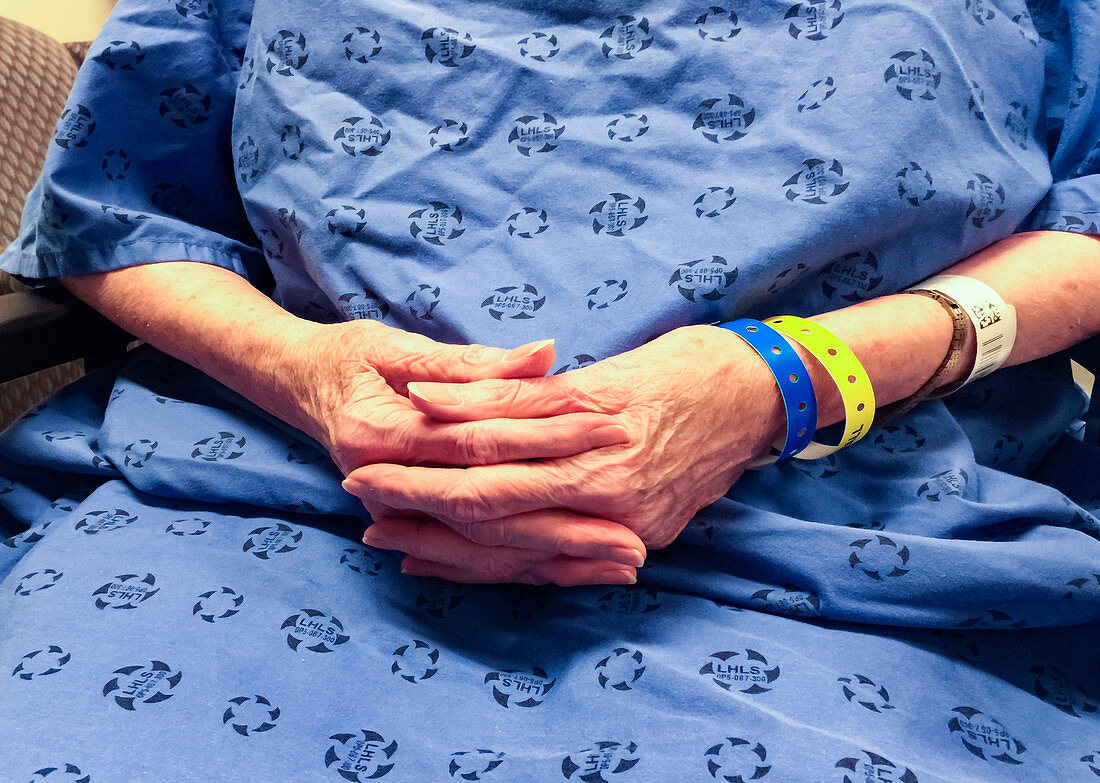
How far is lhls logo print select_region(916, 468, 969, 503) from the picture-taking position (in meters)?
0.72

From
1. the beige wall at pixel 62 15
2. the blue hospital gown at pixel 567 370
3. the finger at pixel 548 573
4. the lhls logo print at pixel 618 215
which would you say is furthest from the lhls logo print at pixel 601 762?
the beige wall at pixel 62 15

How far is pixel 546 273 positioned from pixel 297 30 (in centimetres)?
40

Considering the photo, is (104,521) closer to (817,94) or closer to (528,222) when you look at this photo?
(528,222)

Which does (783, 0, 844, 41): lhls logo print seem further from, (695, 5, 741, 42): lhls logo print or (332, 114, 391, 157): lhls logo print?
(332, 114, 391, 157): lhls logo print

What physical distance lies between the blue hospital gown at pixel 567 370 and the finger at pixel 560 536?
85mm

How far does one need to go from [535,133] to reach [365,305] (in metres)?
0.25

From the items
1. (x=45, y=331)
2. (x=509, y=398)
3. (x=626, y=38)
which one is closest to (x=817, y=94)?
(x=626, y=38)

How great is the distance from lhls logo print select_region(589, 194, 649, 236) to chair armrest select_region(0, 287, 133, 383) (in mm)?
646

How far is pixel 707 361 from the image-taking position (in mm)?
664

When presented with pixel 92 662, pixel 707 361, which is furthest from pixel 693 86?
pixel 92 662

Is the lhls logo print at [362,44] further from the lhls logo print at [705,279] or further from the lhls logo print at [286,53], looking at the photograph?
the lhls logo print at [705,279]

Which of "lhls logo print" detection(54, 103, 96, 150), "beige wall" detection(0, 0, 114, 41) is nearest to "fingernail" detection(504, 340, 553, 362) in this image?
"lhls logo print" detection(54, 103, 96, 150)

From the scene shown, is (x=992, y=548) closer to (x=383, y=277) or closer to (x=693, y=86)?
(x=693, y=86)

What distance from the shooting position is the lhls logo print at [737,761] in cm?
54
